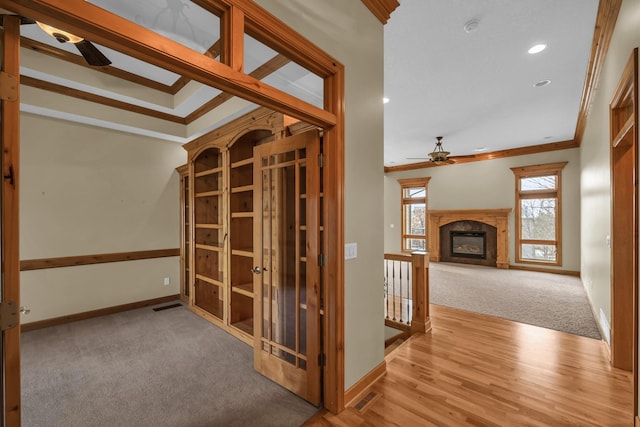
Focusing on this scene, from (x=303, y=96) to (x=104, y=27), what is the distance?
237 centimetres

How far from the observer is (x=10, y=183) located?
932 mm

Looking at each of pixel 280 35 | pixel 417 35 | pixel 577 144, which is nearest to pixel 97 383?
pixel 280 35

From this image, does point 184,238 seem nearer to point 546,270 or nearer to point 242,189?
point 242,189

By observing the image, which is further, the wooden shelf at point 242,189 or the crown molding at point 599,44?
the wooden shelf at point 242,189

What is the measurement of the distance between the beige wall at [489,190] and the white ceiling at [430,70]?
176 centimetres

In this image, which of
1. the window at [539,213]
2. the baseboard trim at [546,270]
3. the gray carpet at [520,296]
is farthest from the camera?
the window at [539,213]

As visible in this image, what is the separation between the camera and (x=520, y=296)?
188 inches

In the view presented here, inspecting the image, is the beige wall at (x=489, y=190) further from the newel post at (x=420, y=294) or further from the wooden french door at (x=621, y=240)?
the newel post at (x=420, y=294)

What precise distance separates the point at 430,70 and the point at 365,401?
355 cm

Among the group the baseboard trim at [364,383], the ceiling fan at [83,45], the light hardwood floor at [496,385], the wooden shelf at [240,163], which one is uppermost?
the ceiling fan at [83,45]

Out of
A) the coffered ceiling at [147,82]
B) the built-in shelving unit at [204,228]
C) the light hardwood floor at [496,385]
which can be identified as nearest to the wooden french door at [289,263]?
the light hardwood floor at [496,385]

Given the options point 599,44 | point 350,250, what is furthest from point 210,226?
point 599,44

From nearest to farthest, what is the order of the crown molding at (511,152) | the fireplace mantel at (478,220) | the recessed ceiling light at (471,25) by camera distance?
the recessed ceiling light at (471,25), the crown molding at (511,152), the fireplace mantel at (478,220)

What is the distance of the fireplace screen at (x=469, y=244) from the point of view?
769 centimetres
